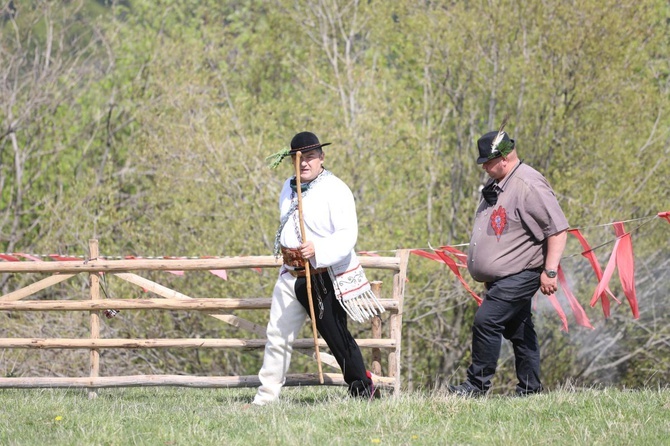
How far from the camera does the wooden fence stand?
308 inches

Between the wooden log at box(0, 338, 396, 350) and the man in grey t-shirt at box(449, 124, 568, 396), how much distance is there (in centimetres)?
108

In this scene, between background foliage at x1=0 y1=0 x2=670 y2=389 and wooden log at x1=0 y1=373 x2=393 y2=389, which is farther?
background foliage at x1=0 y1=0 x2=670 y2=389

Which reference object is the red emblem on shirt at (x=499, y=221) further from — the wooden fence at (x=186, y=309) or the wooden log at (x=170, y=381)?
the wooden log at (x=170, y=381)

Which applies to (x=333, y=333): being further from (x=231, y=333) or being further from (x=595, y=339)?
(x=595, y=339)

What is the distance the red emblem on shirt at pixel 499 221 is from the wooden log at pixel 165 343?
142 centimetres

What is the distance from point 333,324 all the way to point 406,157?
11.5 metres

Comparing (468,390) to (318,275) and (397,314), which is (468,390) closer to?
(397,314)

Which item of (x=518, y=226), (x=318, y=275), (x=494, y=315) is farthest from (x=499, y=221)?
(x=318, y=275)

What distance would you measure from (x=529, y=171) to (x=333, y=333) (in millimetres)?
1681

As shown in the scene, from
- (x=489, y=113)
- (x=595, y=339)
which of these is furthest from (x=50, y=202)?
(x=595, y=339)

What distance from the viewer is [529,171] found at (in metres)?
6.89

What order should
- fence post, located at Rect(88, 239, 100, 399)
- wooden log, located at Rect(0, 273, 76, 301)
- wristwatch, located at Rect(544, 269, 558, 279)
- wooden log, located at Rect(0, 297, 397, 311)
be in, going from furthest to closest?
wooden log, located at Rect(0, 273, 76, 301) < fence post, located at Rect(88, 239, 100, 399) < wooden log, located at Rect(0, 297, 397, 311) < wristwatch, located at Rect(544, 269, 558, 279)

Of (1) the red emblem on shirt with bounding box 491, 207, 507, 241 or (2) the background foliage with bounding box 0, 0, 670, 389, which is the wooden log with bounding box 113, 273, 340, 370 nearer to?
(1) the red emblem on shirt with bounding box 491, 207, 507, 241

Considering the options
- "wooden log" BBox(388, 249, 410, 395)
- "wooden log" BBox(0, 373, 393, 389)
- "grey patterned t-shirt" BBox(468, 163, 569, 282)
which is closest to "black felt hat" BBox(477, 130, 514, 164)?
"grey patterned t-shirt" BBox(468, 163, 569, 282)
